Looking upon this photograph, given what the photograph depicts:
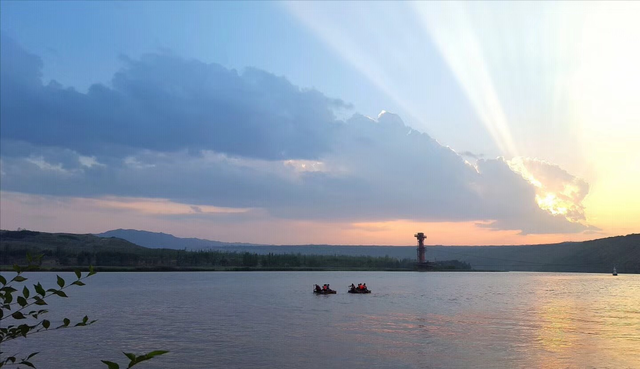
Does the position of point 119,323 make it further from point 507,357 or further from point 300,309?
point 507,357

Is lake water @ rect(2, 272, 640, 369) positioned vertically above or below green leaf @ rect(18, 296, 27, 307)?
below

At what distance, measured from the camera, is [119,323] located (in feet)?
189

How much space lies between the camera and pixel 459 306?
270ft

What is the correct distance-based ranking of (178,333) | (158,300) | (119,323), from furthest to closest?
(158,300) < (119,323) < (178,333)

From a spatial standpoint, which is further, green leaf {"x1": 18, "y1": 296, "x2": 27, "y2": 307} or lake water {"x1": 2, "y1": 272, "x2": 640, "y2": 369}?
lake water {"x1": 2, "y1": 272, "x2": 640, "y2": 369}

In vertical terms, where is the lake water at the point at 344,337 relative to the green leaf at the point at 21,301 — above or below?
below

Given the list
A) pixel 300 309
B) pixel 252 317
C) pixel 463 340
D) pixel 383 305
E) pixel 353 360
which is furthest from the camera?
pixel 383 305

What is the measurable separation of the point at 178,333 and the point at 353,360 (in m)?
20.4

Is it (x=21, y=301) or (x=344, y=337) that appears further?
(x=344, y=337)

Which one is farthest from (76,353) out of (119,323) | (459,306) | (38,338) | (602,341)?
(459,306)

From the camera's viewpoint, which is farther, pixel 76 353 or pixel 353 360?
pixel 76 353

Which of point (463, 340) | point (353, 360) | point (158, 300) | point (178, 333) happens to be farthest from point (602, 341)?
point (158, 300)

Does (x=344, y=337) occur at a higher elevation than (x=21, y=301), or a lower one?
lower

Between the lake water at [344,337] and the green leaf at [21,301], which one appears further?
the lake water at [344,337]
